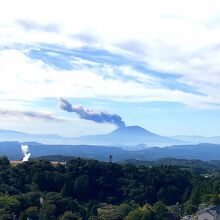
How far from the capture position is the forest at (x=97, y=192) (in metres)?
45.2

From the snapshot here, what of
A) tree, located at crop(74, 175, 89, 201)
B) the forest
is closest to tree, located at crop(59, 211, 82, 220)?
the forest

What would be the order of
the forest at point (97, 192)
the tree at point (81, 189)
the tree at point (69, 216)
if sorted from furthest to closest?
the tree at point (81, 189) → the forest at point (97, 192) → the tree at point (69, 216)

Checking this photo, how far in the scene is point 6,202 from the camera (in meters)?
44.0

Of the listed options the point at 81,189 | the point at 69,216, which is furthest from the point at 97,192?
the point at 69,216

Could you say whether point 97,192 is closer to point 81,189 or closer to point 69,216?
point 81,189

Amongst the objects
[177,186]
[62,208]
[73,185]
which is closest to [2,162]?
[73,185]

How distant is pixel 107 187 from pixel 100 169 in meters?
4.14

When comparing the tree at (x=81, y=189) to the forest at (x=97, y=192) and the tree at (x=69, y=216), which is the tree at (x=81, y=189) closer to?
the forest at (x=97, y=192)

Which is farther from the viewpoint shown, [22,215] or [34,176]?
[34,176]

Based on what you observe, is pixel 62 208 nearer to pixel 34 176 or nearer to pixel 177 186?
pixel 34 176

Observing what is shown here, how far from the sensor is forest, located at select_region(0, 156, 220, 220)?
4519 centimetres

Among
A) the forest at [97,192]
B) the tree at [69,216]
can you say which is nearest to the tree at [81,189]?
the forest at [97,192]

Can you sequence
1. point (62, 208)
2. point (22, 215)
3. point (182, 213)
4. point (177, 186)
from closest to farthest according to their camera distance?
point (22, 215)
point (62, 208)
point (182, 213)
point (177, 186)

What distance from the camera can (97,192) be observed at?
6328cm
